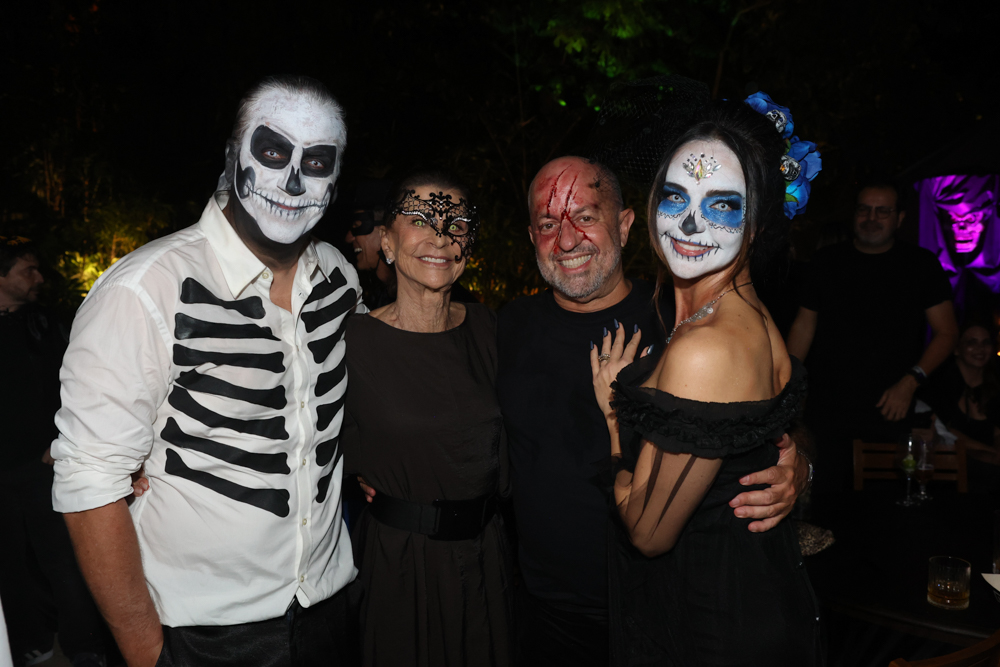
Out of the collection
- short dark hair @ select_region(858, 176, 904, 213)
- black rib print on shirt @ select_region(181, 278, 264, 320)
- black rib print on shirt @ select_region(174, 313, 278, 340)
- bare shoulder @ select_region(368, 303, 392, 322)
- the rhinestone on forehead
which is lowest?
black rib print on shirt @ select_region(174, 313, 278, 340)

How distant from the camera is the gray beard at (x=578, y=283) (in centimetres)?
222

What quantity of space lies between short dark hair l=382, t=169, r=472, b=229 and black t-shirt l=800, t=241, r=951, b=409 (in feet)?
7.97

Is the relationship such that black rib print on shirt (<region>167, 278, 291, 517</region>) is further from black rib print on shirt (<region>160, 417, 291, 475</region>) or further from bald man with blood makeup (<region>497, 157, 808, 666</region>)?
bald man with blood makeup (<region>497, 157, 808, 666</region>)

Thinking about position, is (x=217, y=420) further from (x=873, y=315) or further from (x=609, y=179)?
(x=873, y=315)

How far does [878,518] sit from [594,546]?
1.45 m

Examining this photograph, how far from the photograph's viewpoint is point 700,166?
65.2 inches

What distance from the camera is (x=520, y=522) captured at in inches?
87.6

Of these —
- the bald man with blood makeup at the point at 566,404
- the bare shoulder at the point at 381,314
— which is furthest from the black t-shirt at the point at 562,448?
the bare shoulder at the point at 381,314

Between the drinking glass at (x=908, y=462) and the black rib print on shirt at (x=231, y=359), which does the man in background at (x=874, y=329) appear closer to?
the drinking glass at (x=908, y=462)

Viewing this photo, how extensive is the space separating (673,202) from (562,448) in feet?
2.62

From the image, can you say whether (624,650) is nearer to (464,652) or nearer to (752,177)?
(464,652)

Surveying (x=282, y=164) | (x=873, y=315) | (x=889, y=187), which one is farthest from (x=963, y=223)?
(x=282, y=164)

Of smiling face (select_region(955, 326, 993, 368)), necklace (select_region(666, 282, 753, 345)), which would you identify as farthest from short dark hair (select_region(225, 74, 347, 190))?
smiling face (select_region(955, 326, 993, 368))

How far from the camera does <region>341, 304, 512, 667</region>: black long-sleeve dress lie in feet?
6.95
